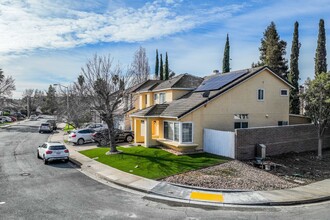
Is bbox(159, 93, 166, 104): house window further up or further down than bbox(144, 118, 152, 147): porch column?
further up

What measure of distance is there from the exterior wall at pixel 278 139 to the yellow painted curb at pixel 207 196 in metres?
7.04

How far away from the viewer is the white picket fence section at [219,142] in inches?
762

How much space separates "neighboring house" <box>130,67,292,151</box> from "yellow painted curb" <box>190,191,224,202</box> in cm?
829

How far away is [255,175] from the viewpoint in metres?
15.9

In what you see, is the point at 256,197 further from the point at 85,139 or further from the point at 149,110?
the point at 85,139

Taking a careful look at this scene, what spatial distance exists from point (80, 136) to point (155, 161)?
49.9 ft

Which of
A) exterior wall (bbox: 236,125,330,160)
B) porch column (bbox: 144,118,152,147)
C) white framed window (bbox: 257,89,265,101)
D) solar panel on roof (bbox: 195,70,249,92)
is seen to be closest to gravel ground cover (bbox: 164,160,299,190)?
exterior wall (bbox: 236,125,330,160)

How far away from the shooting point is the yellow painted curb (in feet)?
39.9

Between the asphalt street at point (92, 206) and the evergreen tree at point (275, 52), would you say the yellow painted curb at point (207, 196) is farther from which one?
the evergreen tree at point (275, 52)

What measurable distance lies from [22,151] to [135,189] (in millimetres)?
17851

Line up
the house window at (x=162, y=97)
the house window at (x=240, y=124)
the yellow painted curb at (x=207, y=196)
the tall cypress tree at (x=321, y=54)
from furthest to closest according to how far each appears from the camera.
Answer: the tall cypress tree at (x=321, y=54), the house window at (x=162, y=97), the house window at (x=240, y=124), the yellow painted curb at (x=207, y=196)

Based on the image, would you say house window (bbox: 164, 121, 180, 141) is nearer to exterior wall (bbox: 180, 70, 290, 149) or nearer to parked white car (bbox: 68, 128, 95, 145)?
exterior wall (bbox: 180, 70, 290, 149)

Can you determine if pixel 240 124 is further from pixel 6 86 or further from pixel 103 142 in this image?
pixel 6 86

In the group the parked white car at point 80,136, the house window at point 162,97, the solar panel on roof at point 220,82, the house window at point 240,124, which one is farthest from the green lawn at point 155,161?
the parked white car at point 80,136
